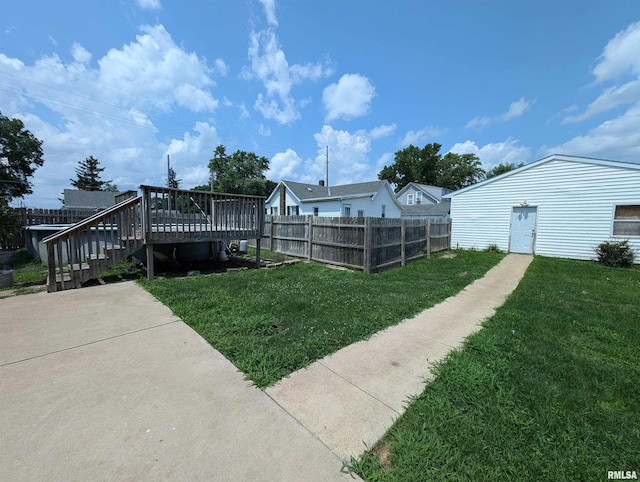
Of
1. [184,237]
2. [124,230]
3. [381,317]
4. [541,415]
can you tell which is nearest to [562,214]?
[381,317]

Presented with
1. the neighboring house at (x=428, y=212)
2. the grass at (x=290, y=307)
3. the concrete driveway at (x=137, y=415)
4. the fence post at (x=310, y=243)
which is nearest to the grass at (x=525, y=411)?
the concrete driveway at (x=137, y=415)

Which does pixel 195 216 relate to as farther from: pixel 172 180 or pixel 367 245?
pixel 172 180

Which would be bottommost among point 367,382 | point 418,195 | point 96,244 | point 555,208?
point 367,382

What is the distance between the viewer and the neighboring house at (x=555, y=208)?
966 centimetres

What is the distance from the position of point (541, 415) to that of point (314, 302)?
3.27 metres

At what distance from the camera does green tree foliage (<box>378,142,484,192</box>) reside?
4353 centimetres

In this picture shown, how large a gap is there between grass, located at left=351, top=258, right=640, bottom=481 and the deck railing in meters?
6.17

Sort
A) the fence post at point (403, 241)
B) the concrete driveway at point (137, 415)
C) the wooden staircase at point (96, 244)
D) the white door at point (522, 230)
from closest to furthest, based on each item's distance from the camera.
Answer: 1. the concrete driveway at point (137, 415)
2. the wooden staircase at point (96, 244)
3. the fence post at point (403, 241)
4. the white door at point (522, 230)

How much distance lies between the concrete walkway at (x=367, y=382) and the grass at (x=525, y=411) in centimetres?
14

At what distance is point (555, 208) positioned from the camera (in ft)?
35.9

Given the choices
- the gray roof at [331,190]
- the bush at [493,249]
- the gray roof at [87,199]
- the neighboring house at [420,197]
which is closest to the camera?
the bush at [493,249]

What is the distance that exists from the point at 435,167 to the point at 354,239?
137 feet

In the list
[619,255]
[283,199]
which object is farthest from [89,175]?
[619,255]

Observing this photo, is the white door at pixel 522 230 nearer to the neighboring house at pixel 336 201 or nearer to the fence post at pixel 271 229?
the neighboring house at pixel 336 201
